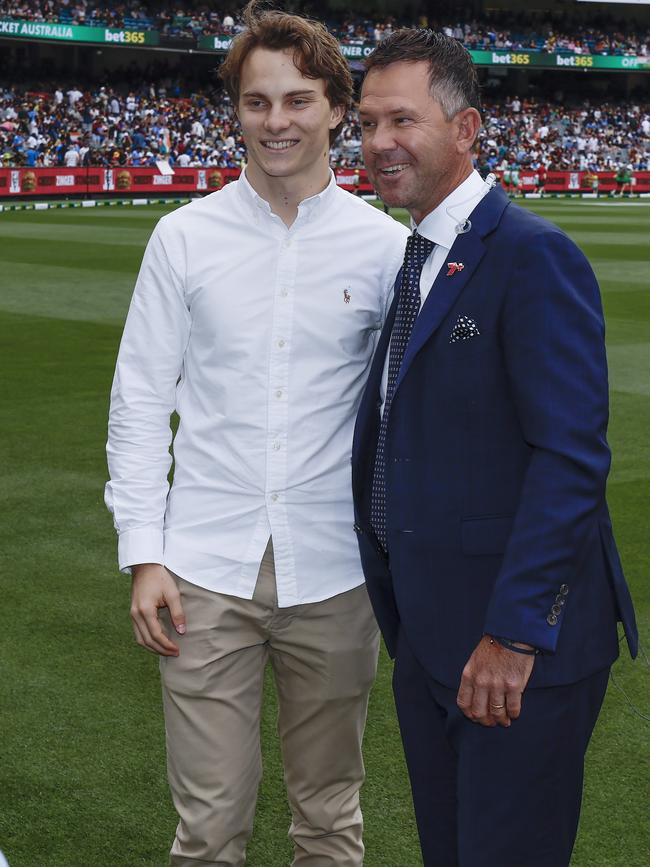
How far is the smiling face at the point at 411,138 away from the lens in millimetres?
2465

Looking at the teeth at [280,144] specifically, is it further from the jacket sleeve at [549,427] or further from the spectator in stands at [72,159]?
the spectator in stands at [72,159]

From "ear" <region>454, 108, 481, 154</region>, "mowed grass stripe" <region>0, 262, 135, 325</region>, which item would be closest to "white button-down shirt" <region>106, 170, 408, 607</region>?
"ear" <region>454, 108, 481, 154</region>

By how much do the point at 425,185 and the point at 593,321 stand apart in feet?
1.63

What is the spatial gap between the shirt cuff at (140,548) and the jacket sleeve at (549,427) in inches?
36.2

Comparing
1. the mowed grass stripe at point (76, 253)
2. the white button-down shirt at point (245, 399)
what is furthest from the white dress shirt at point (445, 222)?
the mowed grass stripe at point (76, 253)

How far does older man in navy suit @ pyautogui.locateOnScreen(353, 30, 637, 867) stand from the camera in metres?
2.27

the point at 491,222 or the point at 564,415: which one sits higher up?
the point at 491,222

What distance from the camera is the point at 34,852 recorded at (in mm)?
3754

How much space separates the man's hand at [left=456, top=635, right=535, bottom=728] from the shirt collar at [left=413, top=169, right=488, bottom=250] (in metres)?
0.85

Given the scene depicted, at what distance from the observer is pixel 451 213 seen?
8.23 ft

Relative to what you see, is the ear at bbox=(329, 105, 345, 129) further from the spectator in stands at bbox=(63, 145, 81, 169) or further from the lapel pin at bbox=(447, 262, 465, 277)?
the spectator in stands at bbox=(63, 145, 81, 169)

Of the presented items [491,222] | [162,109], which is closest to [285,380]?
[491,222]

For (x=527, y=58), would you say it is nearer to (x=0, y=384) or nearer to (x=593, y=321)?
(x=0, y=384)

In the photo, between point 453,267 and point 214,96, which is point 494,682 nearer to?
point 453,267
